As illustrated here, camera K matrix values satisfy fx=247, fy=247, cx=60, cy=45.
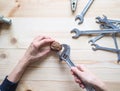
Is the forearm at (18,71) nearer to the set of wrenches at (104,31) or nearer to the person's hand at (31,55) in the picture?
the person's hand at (31,55)

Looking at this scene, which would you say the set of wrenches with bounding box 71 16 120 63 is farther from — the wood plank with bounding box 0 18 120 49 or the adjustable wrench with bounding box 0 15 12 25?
the adjustable wrench with bounding box 0 15 12 25

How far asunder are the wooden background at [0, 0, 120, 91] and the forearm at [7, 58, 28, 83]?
0.11ft

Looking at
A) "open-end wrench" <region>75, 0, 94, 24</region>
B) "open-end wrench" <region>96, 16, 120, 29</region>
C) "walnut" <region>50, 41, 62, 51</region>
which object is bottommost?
"walnut" <region>50, 41, 62, 51</region>

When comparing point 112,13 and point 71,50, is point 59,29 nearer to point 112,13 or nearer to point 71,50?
point 71,50

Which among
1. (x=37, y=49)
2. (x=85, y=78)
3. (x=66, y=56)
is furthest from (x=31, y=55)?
(x=85, y=78)

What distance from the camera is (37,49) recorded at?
0.98 m

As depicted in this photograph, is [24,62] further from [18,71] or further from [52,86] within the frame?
[52,86]

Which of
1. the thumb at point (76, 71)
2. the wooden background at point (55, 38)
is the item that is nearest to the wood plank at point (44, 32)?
the wooden background at point (55, 38)

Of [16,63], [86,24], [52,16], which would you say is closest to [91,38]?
[86,24]

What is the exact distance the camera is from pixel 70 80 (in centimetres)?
99

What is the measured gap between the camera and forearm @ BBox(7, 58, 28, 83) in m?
0.98

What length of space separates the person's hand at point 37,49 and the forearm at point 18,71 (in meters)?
0.01

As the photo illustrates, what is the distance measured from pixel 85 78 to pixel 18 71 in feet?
0.91

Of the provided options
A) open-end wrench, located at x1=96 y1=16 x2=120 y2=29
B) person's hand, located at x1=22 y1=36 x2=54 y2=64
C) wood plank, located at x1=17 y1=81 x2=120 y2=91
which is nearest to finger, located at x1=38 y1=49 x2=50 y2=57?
person's hand, located at x1=22 y1=36 x2=54 y2=64
